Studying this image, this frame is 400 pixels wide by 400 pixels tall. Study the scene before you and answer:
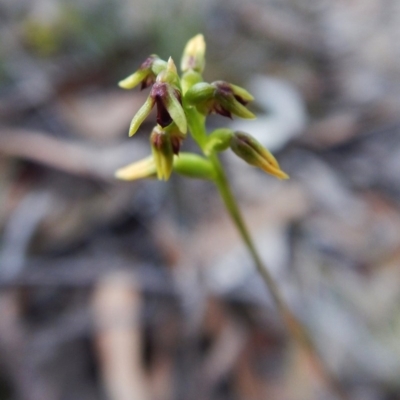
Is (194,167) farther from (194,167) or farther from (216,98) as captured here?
(216,98)

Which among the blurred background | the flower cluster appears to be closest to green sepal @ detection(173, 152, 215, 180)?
the flower cluster

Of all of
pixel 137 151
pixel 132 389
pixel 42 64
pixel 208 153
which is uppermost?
pixel 42 64

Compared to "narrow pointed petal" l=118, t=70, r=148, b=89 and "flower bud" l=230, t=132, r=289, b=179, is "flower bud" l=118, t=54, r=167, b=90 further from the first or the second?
"flower bud" l=230, t=132, r=289, b=179

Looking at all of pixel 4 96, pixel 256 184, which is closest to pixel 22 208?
pixel 4 96

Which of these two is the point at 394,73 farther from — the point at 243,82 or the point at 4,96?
the point at 4,96

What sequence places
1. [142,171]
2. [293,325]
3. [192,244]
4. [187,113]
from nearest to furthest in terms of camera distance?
1. [187,113]
2. [142,171]
3. [293,325]
4. [192,244]

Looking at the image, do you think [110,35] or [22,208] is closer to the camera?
[22,208]

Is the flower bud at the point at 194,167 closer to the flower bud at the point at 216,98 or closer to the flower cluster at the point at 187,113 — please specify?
the flower cluster at the point at 187,113

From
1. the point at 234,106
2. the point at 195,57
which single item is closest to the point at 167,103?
the point at 234,106
